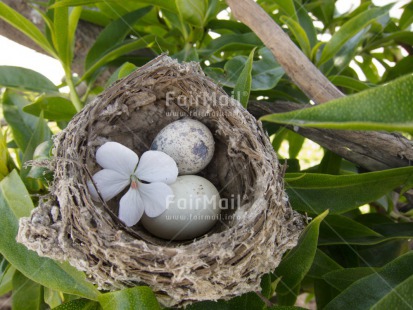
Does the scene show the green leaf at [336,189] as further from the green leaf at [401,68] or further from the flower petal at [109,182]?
the green leaf at [401,68]

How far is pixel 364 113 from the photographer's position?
41cm

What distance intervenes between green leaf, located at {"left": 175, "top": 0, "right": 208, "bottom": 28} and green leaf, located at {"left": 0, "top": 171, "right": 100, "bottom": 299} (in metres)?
0.39

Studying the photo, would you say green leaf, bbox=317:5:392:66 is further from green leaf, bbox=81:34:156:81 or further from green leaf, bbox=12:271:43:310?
green leaf, bbox=12:271:43:310

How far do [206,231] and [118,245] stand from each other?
0.23 m

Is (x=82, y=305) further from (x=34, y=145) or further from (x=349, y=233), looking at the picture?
(x=349, y=233)

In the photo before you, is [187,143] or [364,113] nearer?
[364,113]

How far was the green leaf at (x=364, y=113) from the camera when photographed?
0.41 m

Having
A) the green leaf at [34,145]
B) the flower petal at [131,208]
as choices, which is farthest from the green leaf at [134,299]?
the green leaf at [34,145]

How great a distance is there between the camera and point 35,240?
529mm

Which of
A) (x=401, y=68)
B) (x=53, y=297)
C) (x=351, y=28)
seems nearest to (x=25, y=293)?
(x=53, y=297)

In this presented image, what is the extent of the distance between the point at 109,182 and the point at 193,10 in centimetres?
33

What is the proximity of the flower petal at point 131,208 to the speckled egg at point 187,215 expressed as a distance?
3cm

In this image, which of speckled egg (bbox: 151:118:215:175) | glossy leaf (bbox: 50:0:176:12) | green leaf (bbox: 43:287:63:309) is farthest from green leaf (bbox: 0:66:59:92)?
green leaf (bbox: 43:287:63:309)

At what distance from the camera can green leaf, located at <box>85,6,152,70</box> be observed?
0.93m
